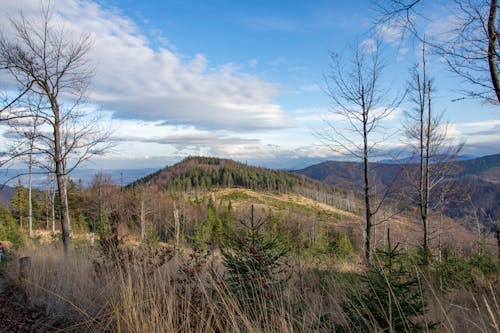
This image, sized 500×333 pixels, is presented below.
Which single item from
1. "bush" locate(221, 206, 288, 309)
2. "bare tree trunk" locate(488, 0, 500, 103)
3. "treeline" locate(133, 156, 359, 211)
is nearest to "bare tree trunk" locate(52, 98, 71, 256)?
"bush" locate(221, 206, 288, 309)

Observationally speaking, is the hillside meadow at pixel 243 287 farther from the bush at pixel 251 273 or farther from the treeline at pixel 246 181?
the treeline at pixel 246 181

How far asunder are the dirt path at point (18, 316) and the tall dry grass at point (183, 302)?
160 mm

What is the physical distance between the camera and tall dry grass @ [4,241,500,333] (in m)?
2.67

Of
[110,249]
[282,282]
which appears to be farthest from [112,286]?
[282,282]

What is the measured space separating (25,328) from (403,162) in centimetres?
1064

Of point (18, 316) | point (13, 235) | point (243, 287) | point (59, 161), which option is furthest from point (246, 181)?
point (243, 287)

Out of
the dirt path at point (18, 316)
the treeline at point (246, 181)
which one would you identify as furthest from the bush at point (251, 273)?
the treeline at point (246, 181)

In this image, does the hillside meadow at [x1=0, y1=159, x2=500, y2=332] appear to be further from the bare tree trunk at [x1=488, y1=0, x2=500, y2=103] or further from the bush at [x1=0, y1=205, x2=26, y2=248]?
the bush at [x1=0, y1=205, x2=26, y2=248]

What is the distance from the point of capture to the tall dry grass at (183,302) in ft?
8.77

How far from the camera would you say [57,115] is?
25.5 feet

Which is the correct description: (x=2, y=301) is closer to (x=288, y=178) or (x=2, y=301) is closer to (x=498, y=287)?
(x=498, y=287)

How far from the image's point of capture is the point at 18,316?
4234 millimetres

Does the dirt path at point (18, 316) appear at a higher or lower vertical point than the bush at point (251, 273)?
lower

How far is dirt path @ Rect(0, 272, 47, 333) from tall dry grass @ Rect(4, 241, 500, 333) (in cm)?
16
